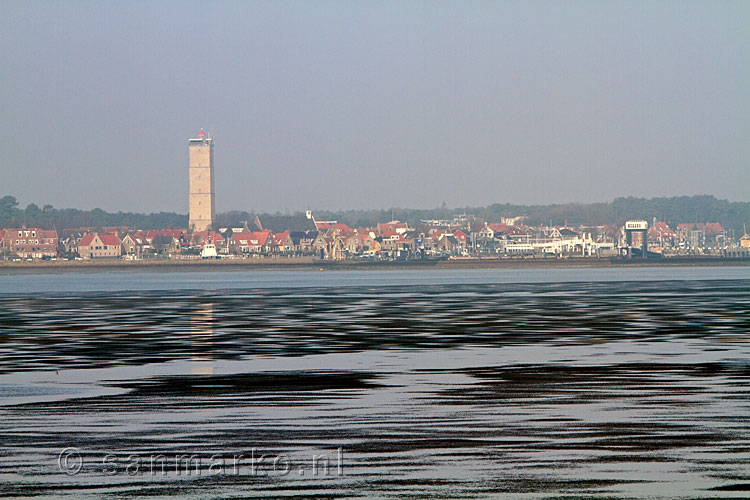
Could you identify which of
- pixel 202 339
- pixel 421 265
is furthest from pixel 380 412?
pixel 421 265

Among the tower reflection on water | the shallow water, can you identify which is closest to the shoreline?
the tower reflection on water

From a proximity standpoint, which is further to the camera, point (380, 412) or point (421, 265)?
point (421, 265)

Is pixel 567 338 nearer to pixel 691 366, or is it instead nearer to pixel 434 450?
pixel 691 366

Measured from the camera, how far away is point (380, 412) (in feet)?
53.9

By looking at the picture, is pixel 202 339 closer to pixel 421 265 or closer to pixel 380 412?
pixel 380 412

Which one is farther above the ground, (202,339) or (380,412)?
(380,412)

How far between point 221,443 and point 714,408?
6.77 metres

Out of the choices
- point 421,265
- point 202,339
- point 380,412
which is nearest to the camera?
point 380,412

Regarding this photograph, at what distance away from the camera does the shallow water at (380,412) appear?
11.6 m

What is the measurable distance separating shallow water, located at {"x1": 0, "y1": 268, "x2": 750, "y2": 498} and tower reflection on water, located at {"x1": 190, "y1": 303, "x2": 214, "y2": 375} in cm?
10

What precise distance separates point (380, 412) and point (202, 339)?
634 inches

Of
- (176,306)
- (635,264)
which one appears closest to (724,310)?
(176,306)

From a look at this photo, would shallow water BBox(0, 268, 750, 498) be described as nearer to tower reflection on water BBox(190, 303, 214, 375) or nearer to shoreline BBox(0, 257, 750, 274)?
tower reflection on water BBox(190, 303, 214, 375)

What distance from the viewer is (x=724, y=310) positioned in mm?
44844
